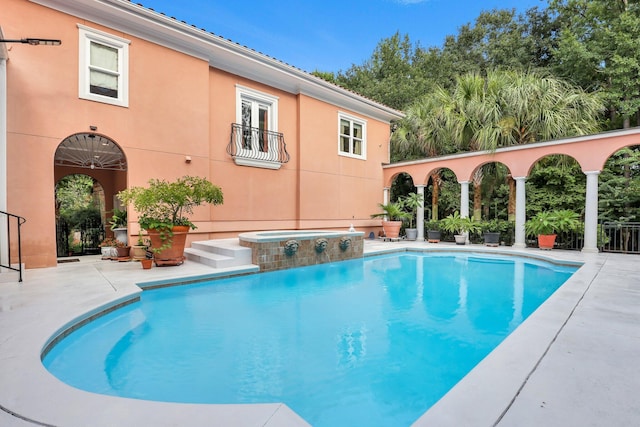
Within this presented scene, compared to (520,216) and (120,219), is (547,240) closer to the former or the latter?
(520,216)

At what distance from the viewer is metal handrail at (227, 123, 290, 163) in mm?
9828

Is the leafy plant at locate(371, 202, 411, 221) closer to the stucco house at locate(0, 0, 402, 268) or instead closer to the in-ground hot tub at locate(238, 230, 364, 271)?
the stucco house at locate(0, 0, 402, 268)

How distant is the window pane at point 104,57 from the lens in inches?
287

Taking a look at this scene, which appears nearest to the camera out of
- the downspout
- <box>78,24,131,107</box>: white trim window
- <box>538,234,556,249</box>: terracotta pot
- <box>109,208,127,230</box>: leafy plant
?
the downspout

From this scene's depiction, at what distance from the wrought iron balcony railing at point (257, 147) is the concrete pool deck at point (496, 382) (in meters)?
6.23

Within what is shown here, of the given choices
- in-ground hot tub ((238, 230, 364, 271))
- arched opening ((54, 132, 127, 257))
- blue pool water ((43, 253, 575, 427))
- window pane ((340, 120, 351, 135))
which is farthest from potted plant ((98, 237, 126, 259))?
window pane ((340, 120, 351, 135))

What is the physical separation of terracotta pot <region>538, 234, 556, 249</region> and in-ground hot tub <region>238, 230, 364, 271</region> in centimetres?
583

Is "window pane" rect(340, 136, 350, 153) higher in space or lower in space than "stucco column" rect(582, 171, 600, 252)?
higher

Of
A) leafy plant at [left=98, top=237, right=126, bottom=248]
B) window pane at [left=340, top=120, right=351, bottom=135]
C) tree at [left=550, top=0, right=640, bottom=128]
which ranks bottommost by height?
leafy plant at [left=98, top=237, right=126, bottom=248]

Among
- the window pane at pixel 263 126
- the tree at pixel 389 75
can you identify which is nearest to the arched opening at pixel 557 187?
the tree at pixel 389 75

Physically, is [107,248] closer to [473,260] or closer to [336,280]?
[336,280]

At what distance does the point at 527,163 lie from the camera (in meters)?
11.0

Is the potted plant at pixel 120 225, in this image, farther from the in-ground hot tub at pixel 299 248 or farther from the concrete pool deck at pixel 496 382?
the concrete pool deck at pixel 496 382

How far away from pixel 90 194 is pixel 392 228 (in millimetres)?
11165
